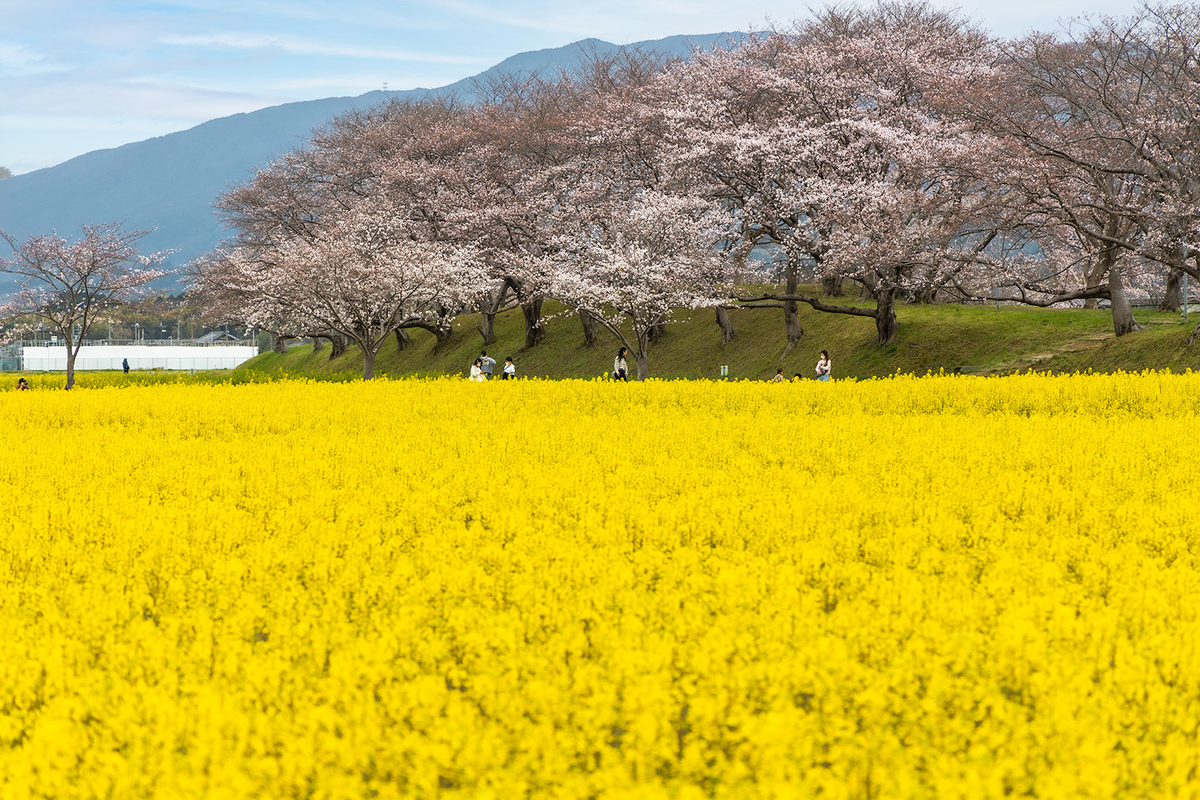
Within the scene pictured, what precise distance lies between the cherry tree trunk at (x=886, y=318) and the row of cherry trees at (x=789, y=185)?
8cm

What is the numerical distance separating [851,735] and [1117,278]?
1056 inches

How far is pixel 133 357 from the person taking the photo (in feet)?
359

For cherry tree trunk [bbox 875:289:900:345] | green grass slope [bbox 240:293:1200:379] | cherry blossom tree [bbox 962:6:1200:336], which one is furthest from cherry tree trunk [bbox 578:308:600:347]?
cherry blossom tree [bbox 962:6:1200:336]

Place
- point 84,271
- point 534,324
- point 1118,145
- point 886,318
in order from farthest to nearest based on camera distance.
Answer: point 534,324 < point 84,271 < point 886,318 < point 1118,145

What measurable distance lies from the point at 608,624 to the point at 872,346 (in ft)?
96.8

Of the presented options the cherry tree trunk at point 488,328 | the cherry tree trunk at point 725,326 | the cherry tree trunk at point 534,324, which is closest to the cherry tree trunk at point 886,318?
the cherry tree trunk at point 725,326

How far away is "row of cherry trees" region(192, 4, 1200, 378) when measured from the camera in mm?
24781

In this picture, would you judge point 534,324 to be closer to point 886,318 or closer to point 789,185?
point 789,185

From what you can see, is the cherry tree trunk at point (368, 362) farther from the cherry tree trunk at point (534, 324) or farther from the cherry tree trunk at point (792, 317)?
the cherry tree trunk at point (792, 317)

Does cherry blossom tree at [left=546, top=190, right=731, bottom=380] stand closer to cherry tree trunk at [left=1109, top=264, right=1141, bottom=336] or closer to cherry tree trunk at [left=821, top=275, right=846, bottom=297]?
cherry tree trunk at [left=821, top=275, right=846, bottom=297]

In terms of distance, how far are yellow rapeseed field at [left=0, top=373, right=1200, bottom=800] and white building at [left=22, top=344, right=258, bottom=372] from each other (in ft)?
357

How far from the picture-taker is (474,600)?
5320 millimetres

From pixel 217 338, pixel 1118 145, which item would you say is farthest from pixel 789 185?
pixel 217 338

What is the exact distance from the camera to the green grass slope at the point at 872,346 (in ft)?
85.5
